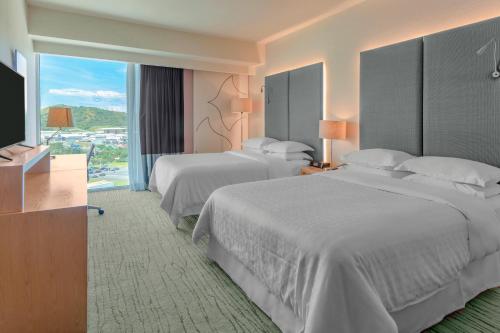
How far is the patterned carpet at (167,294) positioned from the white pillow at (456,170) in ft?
2.57

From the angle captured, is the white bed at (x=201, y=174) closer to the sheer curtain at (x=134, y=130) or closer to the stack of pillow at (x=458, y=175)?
the sheer curtain at (x=134, y=130)

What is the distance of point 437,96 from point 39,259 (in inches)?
132

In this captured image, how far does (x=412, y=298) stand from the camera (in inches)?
63.6

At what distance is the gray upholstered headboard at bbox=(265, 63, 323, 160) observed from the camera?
14.6ft

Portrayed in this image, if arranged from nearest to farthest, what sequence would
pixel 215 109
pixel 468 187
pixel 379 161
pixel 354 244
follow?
pixel 354 244, pixel 468 187, pixel 379 161, pixel 215 109

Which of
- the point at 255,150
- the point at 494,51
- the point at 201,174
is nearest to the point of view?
the point at 494,51

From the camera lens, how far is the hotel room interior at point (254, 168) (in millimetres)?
1604

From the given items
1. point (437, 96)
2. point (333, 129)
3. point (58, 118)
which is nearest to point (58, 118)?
point (58, 118)

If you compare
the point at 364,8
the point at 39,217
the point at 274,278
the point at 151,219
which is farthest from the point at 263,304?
the point at 364,8

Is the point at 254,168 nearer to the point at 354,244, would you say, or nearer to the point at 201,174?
the point at 201,174

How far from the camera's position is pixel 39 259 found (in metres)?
1.61

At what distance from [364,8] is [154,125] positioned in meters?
3.67

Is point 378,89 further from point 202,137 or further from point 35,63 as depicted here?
point 35,63

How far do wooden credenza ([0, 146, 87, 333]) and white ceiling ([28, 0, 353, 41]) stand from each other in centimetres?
295
